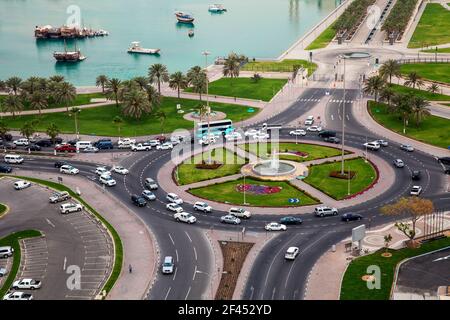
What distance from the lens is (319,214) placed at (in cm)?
10906

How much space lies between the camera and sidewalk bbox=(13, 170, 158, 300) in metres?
86.9

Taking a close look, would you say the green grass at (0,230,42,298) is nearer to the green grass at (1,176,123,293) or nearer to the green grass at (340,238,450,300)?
the green grass at (1,176,123,293)

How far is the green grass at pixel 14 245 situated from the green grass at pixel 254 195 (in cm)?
3050

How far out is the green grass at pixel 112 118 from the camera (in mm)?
163625

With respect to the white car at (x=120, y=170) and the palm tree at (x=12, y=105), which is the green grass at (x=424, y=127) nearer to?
the white car at (x=120, y=170)

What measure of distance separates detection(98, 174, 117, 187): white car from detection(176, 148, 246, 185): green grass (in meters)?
12.7

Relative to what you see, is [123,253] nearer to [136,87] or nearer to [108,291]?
[108,291]

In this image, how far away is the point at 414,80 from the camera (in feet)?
595

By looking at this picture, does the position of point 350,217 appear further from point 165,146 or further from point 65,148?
point 65,148

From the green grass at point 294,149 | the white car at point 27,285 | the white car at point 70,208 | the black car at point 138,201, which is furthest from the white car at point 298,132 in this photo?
the white car at point 27,285

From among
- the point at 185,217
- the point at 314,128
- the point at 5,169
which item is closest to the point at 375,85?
the point at 314,128

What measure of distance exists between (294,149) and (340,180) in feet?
72.5
